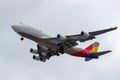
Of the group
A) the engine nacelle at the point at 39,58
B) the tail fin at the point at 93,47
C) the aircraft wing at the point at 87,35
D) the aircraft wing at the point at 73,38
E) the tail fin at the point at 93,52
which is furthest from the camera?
the tail fin at the point at 93,47

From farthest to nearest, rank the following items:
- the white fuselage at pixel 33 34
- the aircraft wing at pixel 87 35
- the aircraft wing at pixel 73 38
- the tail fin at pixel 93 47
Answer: the tail fin at pixel 93 47 → the white fuselage at pixel 33 34 → the aircraft wing at pixel 73 38 → the aircraft wing at pixel 87 35

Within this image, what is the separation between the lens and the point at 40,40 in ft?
268

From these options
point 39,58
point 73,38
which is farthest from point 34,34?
point 39,58

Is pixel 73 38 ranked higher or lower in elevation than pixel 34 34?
lower

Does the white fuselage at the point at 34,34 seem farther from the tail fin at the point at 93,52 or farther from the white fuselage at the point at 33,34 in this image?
the tail fin at the point at 93,52

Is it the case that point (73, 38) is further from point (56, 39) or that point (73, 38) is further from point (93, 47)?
point (93, 47)

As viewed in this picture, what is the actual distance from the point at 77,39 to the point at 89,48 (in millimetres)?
15310

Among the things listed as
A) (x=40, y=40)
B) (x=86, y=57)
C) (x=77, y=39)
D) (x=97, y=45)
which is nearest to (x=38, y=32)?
(x=40, y=40)

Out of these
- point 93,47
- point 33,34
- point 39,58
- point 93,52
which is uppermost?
point 33,34

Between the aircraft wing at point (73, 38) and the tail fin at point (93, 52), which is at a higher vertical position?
the aircraft wing at point (73, 38)

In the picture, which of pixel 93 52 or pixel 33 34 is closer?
pixel 33 34

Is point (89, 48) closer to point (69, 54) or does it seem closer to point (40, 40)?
point (69, 54)

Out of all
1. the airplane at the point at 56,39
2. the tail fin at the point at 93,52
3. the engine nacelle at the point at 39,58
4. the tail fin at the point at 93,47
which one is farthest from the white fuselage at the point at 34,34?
the tail fin at the point at 93,47

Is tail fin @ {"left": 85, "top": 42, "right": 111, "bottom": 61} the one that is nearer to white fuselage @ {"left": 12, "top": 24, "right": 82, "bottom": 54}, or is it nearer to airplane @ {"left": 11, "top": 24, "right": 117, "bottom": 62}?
airplane @ {"left": 11, "top": 24, "right": 117, "bottom": 62}
